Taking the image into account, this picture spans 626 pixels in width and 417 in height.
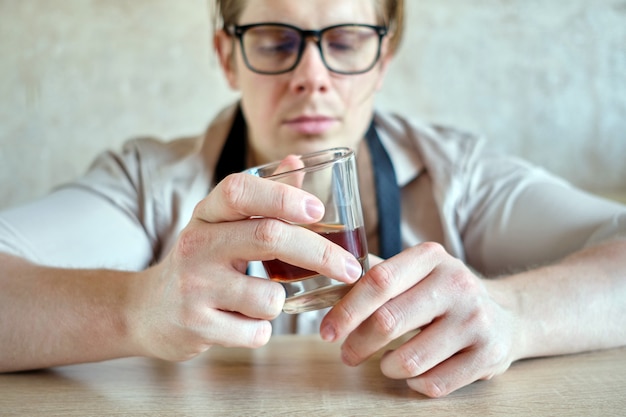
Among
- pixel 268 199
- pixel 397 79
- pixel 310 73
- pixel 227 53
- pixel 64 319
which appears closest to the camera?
pixel 268 199

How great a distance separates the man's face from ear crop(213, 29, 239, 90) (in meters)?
0.09

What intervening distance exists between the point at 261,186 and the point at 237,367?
391 mm

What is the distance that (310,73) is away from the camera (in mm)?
1360

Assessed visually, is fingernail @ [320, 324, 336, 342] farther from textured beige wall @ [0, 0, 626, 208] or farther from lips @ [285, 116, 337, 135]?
textured beige wall @ [0, 0, 626, 208]

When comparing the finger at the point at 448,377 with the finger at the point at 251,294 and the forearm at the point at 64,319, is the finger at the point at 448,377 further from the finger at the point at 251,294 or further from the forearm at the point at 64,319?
the forearm at the point at 64,319

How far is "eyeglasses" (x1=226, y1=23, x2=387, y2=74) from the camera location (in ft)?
4.56

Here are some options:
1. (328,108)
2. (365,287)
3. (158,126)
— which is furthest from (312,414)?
(158,126)

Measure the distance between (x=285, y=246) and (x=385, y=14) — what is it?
93cm

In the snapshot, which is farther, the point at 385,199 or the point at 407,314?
the point at 385,199

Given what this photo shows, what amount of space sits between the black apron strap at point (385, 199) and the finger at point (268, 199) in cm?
79

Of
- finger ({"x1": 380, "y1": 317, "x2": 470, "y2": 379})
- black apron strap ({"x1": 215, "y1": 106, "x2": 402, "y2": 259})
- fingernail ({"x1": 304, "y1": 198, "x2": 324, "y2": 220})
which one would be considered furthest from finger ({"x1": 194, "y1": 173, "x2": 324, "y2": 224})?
black apron strap ({"x1": 215, "y1": 106, "x2": 402, "y2": 259})

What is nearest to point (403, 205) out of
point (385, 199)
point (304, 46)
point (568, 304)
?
point (385, 199)

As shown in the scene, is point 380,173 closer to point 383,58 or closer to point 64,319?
point 383,58

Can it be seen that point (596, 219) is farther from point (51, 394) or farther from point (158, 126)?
point (158, 126)
